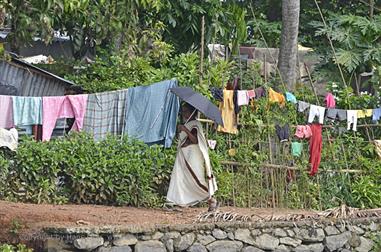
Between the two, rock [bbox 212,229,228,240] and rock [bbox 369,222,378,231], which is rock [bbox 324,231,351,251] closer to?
rock [bbox 369,222,378,231]

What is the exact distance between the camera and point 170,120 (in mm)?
12023

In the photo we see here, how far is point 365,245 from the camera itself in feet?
38.9

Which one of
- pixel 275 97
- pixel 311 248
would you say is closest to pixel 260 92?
pixel 275 97

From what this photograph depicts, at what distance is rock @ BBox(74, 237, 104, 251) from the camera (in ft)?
29.1

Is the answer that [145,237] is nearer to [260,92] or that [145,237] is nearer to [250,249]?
[250,249]

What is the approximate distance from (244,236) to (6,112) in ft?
13.1

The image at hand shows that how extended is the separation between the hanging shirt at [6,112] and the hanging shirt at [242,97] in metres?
3.43

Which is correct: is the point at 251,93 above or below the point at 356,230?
above

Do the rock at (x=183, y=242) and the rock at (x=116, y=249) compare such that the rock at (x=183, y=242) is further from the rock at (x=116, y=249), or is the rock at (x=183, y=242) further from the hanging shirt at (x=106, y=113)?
the hanging shirt at (x=106, y=113)

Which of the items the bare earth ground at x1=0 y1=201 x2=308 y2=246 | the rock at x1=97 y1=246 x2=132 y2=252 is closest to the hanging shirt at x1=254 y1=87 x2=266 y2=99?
the bare earth ground at x1=0 y1=201 x2=308 y2=246

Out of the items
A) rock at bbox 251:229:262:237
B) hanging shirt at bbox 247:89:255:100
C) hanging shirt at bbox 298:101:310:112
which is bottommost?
rock at bbox 251:229:262:237

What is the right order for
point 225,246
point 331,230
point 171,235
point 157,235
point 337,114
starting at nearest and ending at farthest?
point 157,235
point 171,235
point 225,246
point 331,230
point 337,114

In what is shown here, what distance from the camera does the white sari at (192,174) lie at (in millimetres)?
10946

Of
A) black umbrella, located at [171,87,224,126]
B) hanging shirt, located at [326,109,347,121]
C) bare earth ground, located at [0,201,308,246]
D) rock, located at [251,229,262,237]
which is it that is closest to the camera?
bare earth ground, located at [0,201,308,246]
